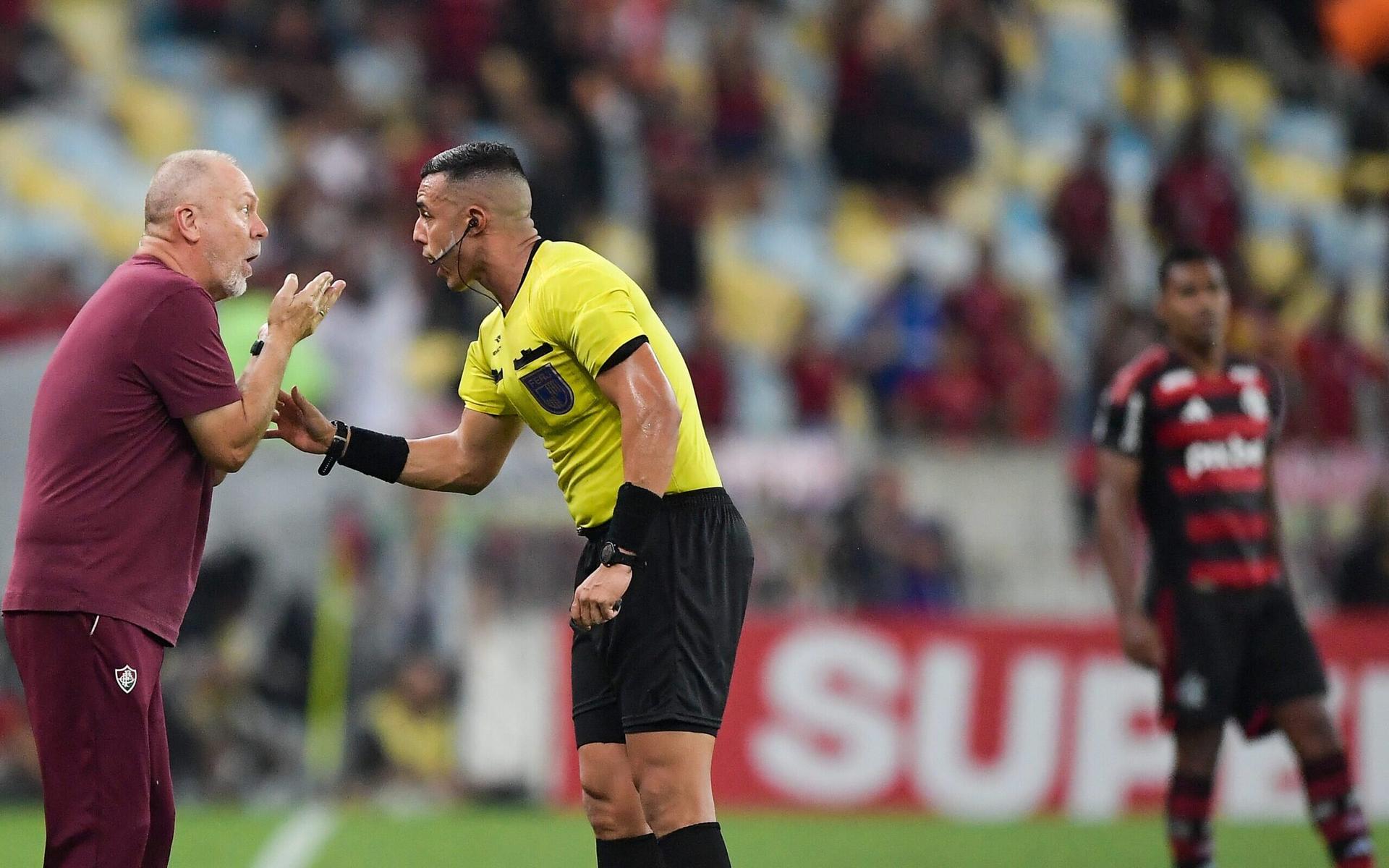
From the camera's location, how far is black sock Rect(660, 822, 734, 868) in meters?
5.13

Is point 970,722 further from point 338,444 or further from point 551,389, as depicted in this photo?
point 551,389

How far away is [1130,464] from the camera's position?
7555 millimetres

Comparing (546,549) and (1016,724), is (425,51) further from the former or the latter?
(1016,724)

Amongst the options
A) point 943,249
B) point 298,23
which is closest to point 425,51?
point 298,23

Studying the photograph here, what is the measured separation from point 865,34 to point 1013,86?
1836 mm

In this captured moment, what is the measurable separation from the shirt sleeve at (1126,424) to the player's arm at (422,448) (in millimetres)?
2726

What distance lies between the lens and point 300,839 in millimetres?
9688

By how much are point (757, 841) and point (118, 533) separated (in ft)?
18.2

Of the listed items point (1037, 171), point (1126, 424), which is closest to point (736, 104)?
point (1037, 171)

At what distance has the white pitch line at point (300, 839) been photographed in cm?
895

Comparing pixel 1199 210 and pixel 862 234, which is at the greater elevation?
pixel 1199 210

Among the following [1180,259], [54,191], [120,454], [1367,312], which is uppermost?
[54,191]

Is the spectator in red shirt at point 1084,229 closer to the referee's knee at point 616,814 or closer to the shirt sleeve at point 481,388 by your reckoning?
the shirt sleeve at point 481,388

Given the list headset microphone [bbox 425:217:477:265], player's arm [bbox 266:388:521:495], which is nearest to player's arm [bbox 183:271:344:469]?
headset microphone [bbox 425:217:477:265]
